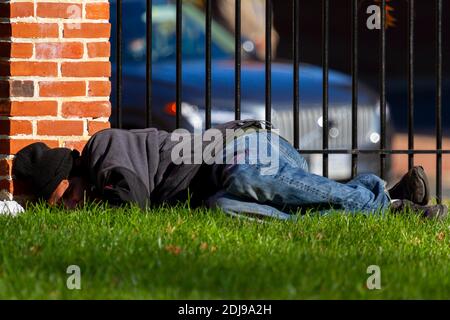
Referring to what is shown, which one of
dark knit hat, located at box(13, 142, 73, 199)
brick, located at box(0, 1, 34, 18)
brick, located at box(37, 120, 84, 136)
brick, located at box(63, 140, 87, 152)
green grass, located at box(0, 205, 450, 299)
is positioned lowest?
green grass, located at box(0, 205, 450, 299)

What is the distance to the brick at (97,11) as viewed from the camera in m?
6.05

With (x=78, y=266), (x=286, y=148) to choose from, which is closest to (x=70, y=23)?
(x=286, y=148)

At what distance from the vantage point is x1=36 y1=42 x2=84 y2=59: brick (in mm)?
5977

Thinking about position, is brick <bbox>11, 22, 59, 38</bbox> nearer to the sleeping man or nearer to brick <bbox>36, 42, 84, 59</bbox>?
brick <bbox>36, 42, 84, 59</bbox>

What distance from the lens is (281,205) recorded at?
18.3 ft

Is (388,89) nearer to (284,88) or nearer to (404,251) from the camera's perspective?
(284,88)

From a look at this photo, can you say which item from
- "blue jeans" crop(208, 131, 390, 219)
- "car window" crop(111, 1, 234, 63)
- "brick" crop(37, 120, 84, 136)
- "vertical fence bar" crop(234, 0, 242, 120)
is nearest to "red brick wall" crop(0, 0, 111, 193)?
"brick" crop(37, 120, 84, 136)

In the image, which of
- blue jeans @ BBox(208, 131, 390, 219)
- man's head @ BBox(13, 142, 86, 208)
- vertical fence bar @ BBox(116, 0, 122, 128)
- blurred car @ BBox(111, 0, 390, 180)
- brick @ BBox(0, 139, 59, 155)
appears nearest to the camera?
blue jeans @ BBox(208, 131, 390, 219)

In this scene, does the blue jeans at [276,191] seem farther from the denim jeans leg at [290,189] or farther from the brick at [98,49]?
the brick at [98,49]

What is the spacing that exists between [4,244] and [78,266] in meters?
0.53

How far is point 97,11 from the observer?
6.07 m

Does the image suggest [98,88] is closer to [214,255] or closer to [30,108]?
[30,108]

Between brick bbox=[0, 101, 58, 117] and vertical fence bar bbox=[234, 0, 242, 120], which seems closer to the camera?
brick bbox=[0, 101, 58, 117]

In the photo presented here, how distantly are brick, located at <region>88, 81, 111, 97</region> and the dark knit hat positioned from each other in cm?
41
